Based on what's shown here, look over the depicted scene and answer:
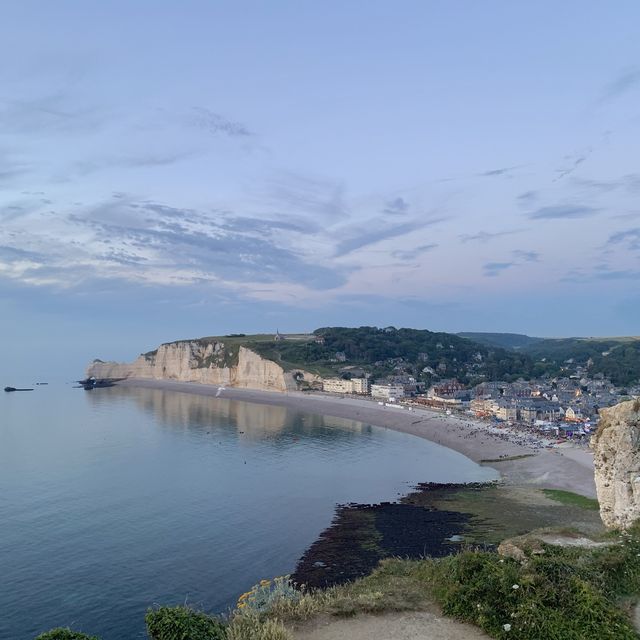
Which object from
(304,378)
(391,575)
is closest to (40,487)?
(391,575)

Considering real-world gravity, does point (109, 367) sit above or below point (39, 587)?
above

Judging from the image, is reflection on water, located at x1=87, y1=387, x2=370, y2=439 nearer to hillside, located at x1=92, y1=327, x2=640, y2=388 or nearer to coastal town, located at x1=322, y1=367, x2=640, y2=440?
hillside, located at x1=92, y1=327, x2=640, y2=388

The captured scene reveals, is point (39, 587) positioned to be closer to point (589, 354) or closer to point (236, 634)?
point (236, 634)

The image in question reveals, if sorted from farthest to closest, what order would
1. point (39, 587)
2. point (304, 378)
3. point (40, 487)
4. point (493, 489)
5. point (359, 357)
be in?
point (359, 357)
point (304, 378)
point (493, 489)
point (40, 487)
point (39, 587)

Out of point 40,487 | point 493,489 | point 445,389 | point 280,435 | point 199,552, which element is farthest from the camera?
point 445,389

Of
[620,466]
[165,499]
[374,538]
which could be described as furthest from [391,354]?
[620,466]

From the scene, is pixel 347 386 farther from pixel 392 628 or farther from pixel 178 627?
pixel 178 627

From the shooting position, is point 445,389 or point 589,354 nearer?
point 445,389
